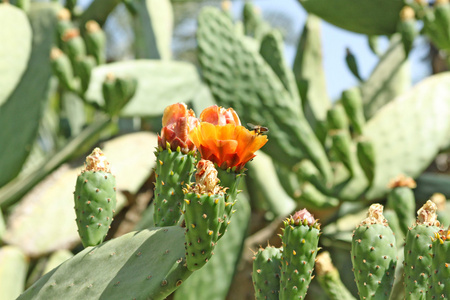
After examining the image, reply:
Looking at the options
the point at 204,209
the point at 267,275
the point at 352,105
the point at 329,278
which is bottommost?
the point at 352,105

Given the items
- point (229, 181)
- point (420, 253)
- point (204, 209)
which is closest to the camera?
point (204, 209)

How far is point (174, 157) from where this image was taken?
1593 millimetres

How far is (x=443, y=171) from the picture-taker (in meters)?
4.85

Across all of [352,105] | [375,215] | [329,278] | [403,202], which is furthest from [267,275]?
[352,105]

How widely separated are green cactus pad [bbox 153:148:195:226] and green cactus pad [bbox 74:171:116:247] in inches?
5.2

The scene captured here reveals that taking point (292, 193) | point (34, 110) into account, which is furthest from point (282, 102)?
point (34, 110)

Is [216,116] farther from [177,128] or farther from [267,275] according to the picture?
[267,275]

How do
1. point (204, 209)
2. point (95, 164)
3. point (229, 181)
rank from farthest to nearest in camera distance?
point (95, 164)
point (229, 181)
point (204, 209)

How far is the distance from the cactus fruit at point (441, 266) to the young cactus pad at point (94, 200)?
741mm

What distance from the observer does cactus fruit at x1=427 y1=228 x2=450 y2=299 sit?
4.85 feet

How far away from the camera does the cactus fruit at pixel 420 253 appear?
1611 millimetres

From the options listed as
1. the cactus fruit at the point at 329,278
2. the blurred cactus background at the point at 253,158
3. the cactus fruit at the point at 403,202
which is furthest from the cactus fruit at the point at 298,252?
the cactus fruit at the point at 403,202

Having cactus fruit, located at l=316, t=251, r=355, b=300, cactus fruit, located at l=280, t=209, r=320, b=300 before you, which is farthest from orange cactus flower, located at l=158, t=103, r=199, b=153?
cactus fruit, located at l=316, t=251, r=355, b=300

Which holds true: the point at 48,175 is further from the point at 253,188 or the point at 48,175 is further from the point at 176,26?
the point at 176,26
